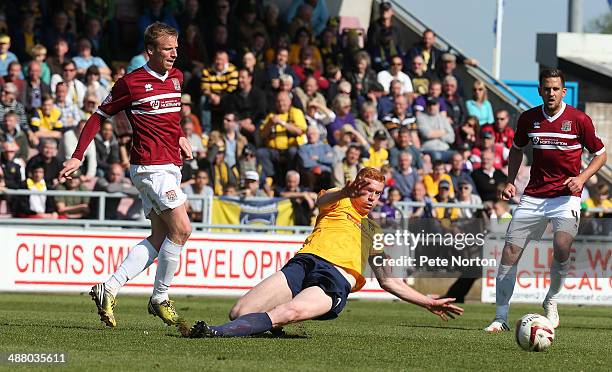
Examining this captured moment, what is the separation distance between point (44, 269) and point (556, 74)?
903 cm

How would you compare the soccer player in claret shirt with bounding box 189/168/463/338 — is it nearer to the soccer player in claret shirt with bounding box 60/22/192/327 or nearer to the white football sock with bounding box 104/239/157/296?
Answer: the soccer player in claret shirt with bounding box 60/22/192/327

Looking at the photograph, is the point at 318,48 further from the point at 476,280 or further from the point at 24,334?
the point at 24,334

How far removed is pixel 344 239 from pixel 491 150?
43.1ft

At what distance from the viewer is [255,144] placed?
22.5 m

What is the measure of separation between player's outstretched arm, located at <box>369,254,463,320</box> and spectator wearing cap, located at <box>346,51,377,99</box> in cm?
1390

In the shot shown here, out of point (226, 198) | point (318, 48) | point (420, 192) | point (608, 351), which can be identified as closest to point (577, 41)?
point (318, 48)

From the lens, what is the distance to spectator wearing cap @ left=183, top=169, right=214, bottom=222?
2031cm

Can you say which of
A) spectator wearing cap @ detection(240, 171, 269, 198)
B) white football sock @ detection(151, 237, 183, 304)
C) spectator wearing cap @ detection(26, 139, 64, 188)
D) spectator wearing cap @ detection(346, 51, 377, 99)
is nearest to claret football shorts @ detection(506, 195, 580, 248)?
white football sock @ detection(151, 237, 183, 304)

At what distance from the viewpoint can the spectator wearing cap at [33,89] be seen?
21.0 meters

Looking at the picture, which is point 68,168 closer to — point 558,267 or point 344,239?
point 344,239

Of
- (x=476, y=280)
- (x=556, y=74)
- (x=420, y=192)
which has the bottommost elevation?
(x=476, y=280)

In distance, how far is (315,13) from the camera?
2672cm

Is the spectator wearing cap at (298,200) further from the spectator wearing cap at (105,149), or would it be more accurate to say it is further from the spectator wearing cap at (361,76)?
the spectator wearing cap at (361,76)

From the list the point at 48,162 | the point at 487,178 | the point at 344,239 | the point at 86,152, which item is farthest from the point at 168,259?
the point at 487,178
